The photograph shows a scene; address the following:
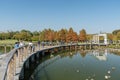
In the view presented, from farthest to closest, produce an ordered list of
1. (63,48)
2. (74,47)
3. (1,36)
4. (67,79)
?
(1,36) → (74,47) → (63,48) → (67,79)

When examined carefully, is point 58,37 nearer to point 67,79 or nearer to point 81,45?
point 81,45

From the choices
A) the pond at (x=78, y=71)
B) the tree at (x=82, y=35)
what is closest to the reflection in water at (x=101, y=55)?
the pond at (x=78, y=71)

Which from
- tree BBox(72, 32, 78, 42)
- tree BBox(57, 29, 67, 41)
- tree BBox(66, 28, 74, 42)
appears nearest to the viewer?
tree BBox(66, 28, 74, 42)

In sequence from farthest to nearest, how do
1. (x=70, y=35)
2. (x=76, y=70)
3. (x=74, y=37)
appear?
(x=74, y=37), (x=70, y=35), (x=76, y=70)

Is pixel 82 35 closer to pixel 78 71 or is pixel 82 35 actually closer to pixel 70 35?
pixel 70 35

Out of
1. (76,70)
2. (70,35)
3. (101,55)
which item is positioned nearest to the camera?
(76,70)

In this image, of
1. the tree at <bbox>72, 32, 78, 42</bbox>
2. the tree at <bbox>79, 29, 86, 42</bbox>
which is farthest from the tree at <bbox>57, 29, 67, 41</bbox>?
the tree at <bbox>79, 29, 86, 42</bbox>

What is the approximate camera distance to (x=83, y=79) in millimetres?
15648

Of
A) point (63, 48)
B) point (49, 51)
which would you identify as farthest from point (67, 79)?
point (63, 48)

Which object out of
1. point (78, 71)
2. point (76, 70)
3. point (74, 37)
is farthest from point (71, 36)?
point (78, 71)

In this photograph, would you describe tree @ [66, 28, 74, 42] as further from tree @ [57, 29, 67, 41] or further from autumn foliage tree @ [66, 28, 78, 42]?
tree @ [57, 29, 67, 41]

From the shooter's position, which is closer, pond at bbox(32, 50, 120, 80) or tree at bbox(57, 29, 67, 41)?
pond at bbox(32, 50, 120, 80)

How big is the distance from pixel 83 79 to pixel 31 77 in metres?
4.20

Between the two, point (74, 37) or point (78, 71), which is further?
point (74, 37)
